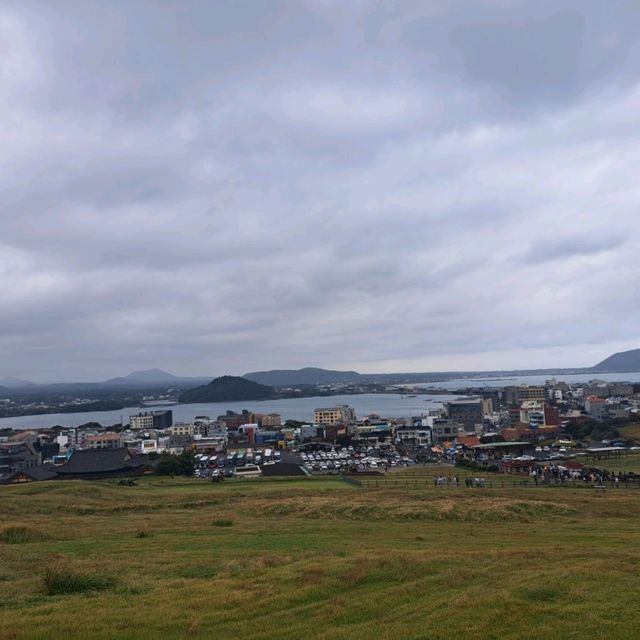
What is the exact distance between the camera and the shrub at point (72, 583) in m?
9.69

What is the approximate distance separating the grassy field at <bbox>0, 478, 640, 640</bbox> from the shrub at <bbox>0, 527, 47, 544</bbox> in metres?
0.05

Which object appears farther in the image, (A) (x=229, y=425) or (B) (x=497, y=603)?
A: (A) (x=229, y=425)

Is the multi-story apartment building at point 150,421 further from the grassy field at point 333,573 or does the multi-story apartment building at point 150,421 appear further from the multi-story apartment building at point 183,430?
the grassy field at point 333,573

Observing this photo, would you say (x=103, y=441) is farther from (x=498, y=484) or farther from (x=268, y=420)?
(x=498, y=484)

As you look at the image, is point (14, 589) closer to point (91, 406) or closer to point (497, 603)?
point (497, 603)

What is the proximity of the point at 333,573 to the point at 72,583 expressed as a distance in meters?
4.30

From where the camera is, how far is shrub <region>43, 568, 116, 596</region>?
381 inches

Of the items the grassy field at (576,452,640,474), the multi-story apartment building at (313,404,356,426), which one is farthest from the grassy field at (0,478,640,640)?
the multi-story apartment building at (313,404,356,426)

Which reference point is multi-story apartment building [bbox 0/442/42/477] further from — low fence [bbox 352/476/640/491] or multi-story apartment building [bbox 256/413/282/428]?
low fence [bbox 352/476/640/491]

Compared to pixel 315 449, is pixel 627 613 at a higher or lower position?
higher

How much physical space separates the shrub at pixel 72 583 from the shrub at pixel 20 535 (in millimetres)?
6889

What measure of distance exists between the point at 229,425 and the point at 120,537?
7636 cm

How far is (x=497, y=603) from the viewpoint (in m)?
7.91

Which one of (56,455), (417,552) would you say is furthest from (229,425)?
(417,552)
